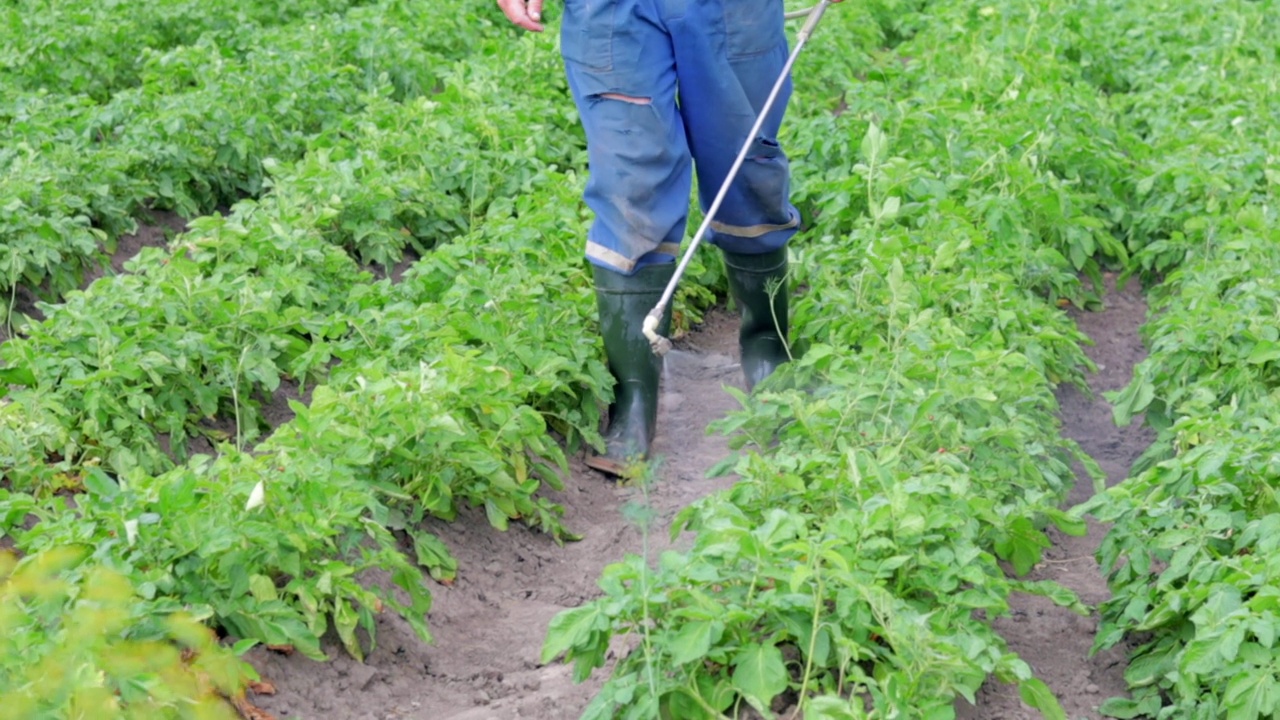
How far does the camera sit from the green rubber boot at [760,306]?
4.93 meters

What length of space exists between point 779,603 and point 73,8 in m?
6.11

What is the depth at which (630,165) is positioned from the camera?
169 inches

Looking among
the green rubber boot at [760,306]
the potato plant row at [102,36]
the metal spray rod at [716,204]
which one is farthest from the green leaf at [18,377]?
the potato plant row at [102,36]

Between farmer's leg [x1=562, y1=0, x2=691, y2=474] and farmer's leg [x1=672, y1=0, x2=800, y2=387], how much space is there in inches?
2.9

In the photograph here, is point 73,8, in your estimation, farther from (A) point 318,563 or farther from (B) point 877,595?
(B) point 877,595

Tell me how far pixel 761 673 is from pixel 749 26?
6.61 ft

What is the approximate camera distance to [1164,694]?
11.5 ft

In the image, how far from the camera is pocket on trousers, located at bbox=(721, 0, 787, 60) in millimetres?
4367

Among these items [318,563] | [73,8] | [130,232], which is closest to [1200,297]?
[318,563]

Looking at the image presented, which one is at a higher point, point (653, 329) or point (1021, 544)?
point (653, 329)

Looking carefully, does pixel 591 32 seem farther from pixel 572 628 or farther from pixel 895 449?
pixel 572 628

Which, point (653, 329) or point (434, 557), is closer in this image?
point (434, 557)

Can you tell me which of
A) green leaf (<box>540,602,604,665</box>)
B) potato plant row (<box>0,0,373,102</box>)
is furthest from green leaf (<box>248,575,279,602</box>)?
potato plant row (<box>0,0,373,102</box>)

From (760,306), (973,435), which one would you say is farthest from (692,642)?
(760,306)
